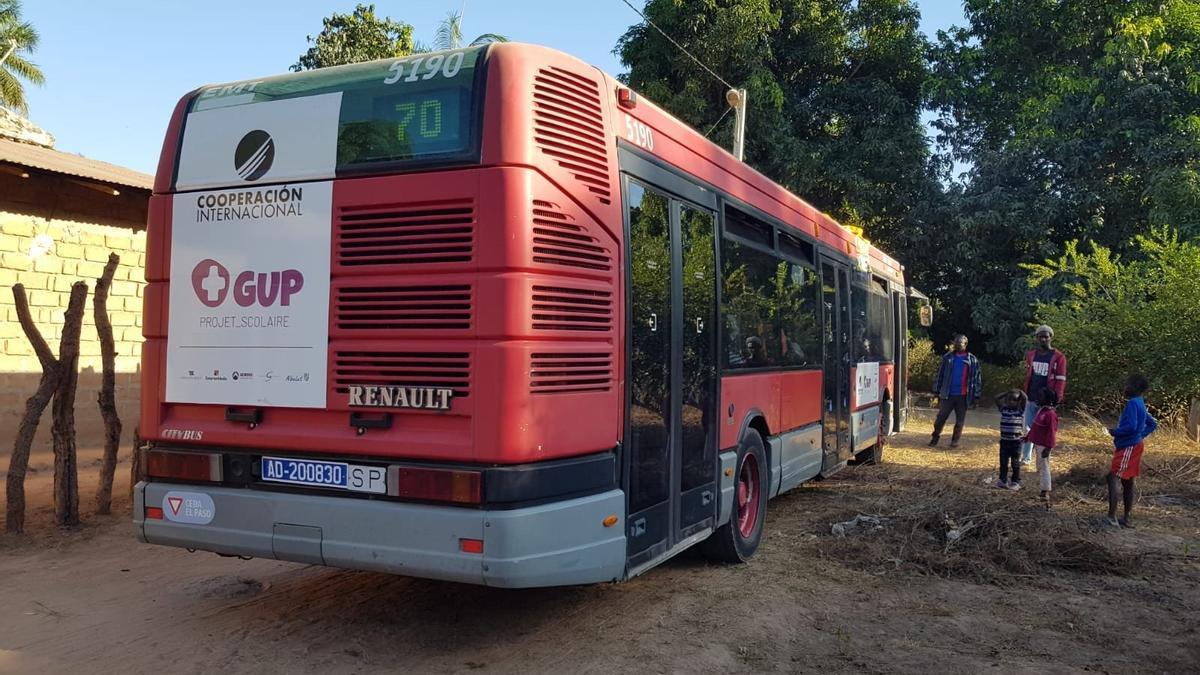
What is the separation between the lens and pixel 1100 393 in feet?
51.4

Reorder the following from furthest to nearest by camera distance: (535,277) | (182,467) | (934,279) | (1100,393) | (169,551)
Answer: (934,279)
(1100,393)
(169,551)
(182,467)
(535,277)

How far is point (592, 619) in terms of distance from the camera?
5.12 m

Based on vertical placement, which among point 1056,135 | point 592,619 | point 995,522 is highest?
point 1056,135

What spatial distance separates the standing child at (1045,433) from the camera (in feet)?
27.8

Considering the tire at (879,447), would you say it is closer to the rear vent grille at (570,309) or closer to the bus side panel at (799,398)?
the bus side panel at (799,398)

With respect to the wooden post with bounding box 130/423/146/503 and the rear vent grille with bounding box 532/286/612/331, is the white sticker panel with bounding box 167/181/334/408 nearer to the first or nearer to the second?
the wooden post with bounding box 130/423/146/503

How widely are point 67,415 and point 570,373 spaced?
5069mm

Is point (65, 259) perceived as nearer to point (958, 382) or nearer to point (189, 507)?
point (189, 507)

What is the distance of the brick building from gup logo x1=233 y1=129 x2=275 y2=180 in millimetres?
6321

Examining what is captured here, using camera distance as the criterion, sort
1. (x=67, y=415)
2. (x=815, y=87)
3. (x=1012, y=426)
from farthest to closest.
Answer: (x=815, y=87) → (x=1012, y=426) → (x=67, y=415)

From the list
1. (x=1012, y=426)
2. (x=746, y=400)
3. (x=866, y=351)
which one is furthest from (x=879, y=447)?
(x=746, y=400)

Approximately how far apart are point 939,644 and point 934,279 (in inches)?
809

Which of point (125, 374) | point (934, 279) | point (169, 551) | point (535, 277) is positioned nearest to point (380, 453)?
point (535, 277)

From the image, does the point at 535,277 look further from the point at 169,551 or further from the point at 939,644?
the point at 169,551
